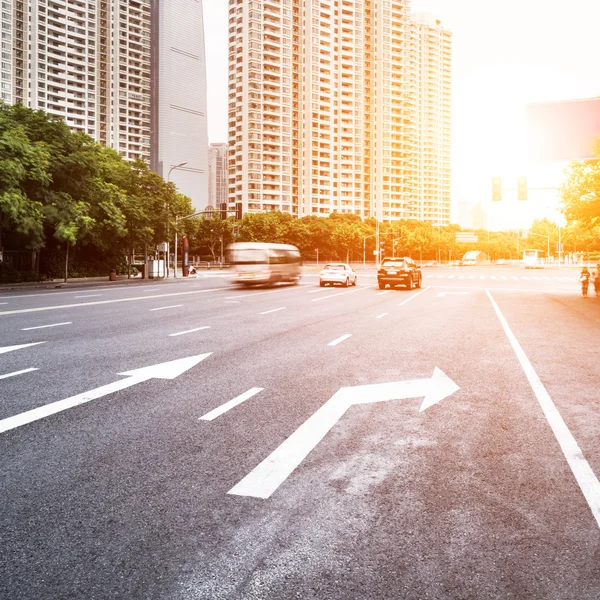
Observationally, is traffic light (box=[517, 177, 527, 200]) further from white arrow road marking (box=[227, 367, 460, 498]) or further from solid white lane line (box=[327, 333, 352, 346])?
white arrow road marking (box=[227, 367, 460, 498])

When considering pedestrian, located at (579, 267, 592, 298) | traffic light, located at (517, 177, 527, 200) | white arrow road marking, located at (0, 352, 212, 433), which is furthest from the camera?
pedestrian, located at (579, 267, 592, 298)

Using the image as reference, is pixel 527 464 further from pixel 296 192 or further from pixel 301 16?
pixel 301 16

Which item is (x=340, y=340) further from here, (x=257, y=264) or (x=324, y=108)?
→ (x=324, y=108)

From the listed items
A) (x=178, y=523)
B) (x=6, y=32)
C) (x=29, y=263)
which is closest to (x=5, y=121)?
(x=29, y=263)

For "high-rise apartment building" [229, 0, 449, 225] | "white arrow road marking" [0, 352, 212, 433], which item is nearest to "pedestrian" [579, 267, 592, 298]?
"white arrow road marking" [0, 352, 212, 433]

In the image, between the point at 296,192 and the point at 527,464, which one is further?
the point at 296,192

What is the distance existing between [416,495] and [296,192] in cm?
16093

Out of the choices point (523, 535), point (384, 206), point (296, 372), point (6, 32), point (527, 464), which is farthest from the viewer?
point (384, 206)

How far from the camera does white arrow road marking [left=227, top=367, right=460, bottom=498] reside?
420 centimetres

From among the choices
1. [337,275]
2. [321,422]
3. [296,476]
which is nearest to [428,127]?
[337,275]

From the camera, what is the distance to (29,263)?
1612 inches

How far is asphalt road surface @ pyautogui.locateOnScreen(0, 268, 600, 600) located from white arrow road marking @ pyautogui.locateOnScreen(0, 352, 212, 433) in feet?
0.12

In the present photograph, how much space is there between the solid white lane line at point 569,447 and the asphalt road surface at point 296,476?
0.03 metres

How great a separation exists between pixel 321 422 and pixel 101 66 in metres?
169
